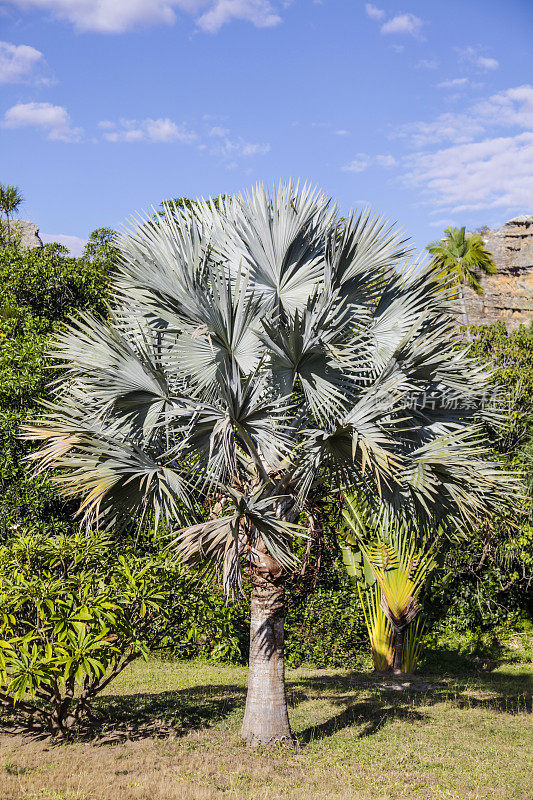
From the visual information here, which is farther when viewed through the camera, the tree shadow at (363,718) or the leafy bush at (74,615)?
the tree shadow at (363,718)

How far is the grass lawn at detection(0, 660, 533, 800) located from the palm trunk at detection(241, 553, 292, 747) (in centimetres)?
23

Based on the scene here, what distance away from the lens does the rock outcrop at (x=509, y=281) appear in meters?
34.6

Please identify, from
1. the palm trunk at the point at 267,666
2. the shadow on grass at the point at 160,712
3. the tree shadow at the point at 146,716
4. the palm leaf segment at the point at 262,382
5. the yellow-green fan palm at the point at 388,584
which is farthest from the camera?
the yellow-green fan palm at the point at 388,584

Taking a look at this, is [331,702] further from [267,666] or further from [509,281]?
[509,281]

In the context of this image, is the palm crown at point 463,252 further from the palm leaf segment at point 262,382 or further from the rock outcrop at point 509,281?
the palm leaf segment at point 262,382

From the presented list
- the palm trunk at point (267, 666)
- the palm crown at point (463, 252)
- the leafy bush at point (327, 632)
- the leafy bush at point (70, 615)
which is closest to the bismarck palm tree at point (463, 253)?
the palm crown at point (463, 252)

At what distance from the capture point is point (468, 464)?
A: 6516 millimetres

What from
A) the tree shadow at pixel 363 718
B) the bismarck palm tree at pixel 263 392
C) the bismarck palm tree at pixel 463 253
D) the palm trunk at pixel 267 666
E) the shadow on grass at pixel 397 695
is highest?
the bismarck palm tree at pixel 463 253

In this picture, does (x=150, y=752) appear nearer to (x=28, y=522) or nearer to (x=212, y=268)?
(x=212, y=268)

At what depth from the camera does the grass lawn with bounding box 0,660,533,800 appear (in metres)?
5.70

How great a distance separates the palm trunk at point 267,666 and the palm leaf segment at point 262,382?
53cm

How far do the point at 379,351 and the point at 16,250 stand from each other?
39.2 feet

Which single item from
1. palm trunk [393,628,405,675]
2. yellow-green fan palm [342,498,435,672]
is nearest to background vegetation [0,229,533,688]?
yellow-green fan palm [342,498,435,672]

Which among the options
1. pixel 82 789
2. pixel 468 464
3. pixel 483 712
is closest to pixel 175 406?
pixel 468 464
